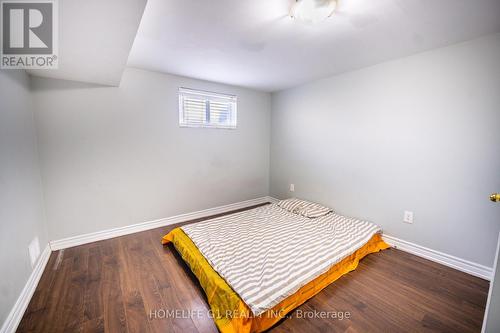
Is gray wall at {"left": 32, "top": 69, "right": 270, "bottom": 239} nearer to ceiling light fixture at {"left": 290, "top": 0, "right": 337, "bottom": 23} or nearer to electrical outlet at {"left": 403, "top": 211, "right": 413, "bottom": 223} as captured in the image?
ceiling light fixture at {"left": 290, "top": 0, "right": 337, "bottom": 23}

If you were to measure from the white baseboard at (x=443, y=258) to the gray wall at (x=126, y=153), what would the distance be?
241 cm

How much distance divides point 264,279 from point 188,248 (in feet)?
2.75

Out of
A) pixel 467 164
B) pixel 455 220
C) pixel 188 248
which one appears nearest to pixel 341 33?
pixel 467 164

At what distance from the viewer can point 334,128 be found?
2.78 m

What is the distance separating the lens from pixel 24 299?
1436mm

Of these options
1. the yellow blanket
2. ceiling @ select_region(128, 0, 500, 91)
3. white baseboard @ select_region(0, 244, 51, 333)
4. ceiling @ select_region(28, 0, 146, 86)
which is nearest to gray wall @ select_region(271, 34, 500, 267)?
ceiling @ select_region(128, 0, 500, 91)

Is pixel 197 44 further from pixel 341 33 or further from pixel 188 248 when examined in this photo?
pixel 188 248

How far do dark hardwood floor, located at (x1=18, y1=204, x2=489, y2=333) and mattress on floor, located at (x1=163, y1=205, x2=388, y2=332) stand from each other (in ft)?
0.34

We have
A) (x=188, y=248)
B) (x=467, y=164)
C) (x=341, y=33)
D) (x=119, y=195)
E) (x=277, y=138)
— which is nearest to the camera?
(x=341, y=33)

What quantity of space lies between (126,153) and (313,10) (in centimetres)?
246

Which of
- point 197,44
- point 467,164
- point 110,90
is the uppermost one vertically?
point 197,44

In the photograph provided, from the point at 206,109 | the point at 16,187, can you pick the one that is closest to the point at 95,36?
the point at 16,187

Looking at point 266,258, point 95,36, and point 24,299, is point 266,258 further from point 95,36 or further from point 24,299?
point 95,36

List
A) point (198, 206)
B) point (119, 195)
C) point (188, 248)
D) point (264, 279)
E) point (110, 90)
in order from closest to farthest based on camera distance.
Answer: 1. point (264, 279)
2. point (188, 248)
3. point (110, 90)
4. point (119, 195)
5. point (198, 206)
